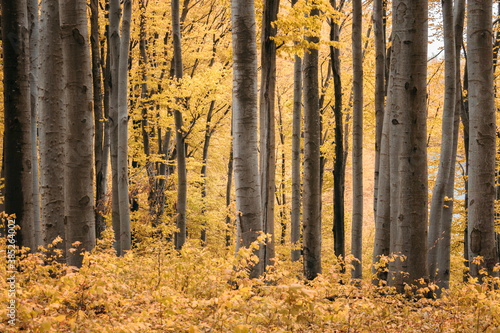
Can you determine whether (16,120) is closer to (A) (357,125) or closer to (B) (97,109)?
(B) (97,109)

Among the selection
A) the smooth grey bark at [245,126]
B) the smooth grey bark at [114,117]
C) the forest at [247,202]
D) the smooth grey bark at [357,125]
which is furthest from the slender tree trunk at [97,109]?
the smooth grey bark at [357,125]

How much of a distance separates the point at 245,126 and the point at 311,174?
11.0ft

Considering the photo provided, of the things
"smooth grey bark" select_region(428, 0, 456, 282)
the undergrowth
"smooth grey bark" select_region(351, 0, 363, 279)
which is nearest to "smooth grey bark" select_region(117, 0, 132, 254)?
the undergrowth

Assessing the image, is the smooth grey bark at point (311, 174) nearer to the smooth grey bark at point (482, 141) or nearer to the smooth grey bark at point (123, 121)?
the smooth grey bark at point (482, 141)

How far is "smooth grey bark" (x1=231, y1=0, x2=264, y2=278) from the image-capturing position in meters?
4.48

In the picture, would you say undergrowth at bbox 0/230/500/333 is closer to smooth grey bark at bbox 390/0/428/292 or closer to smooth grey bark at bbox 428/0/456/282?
smooth grey bark at bbox 390/0/428/292

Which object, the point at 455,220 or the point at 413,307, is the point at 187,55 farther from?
the point at 413,307

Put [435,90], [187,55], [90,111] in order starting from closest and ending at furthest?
1. [90,111]
2. [435,90]
3. [187,55]

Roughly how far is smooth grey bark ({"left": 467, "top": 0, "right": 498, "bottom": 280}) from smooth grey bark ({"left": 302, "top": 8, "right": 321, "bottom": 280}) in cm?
296

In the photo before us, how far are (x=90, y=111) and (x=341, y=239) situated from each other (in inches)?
320

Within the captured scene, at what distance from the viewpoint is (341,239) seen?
10.6 metres

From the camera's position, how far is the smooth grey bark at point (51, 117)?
5.19 meters

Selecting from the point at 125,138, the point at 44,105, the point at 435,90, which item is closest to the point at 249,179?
the point at 44,105

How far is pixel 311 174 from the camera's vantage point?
7562 mm
